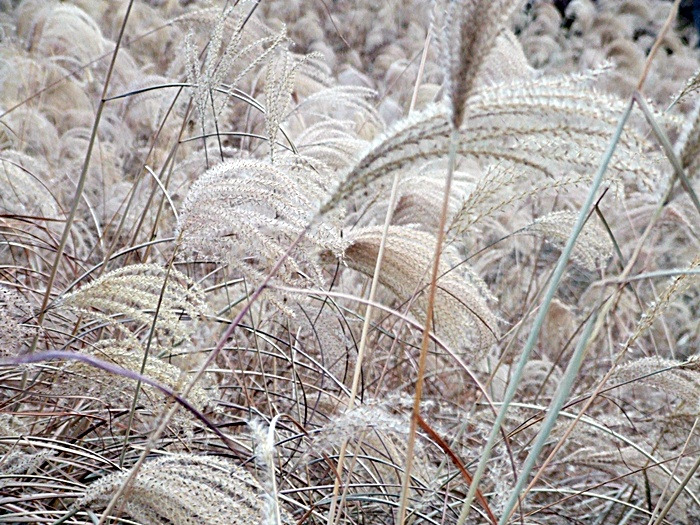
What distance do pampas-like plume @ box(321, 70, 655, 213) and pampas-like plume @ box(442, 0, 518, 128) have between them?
0.02 m

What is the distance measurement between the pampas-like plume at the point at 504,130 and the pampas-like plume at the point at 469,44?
2 cm

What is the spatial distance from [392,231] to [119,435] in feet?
2.52

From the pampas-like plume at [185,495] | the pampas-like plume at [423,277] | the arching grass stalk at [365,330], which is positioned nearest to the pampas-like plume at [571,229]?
the pampas-like plume at [423,277]

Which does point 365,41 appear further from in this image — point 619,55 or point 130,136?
point 130,136

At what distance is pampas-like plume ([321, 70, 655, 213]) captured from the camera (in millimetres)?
703

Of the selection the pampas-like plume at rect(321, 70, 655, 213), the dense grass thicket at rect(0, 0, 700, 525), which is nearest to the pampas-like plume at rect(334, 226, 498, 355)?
the dense grass thicket at rect(0, 0, 700, 525)

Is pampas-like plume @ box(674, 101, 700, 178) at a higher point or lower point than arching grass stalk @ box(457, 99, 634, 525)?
higher

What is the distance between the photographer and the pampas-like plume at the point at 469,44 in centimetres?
67

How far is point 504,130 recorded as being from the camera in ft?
2.35

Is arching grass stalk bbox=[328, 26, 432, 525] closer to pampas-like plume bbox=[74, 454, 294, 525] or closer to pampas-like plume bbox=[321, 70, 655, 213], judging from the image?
pampas-like plume bbox=[74, 454, 294, 525]

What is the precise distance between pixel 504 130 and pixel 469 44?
96 millimetres

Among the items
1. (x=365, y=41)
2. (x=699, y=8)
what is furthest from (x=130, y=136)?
(x=699, y=8)

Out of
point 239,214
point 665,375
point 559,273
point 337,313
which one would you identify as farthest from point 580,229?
point 337,313

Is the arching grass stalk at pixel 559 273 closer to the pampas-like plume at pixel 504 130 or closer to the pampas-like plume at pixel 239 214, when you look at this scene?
the pampas-like plume at pixel 504 130
